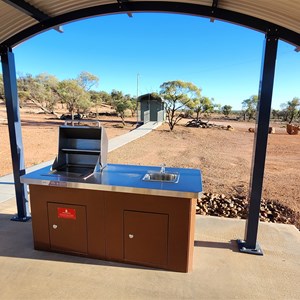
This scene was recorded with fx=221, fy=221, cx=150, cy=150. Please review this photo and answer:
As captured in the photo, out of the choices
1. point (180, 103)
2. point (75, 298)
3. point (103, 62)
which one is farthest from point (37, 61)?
point (75, 298)

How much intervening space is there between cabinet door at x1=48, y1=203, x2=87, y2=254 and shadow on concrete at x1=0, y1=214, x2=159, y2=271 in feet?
0.30

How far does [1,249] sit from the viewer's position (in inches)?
103

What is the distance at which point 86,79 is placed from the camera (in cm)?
2916

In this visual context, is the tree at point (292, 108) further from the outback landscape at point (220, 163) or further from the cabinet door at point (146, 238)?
the cabinet door at point (146, 238)

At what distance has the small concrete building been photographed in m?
21.1

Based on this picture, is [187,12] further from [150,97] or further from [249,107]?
[249,107]

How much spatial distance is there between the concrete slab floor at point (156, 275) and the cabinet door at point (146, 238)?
11 cm

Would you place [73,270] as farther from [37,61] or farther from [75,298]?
[37,61]

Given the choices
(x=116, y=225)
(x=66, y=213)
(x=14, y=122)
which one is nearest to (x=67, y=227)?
(x=66, y=213)

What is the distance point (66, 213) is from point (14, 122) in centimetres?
157

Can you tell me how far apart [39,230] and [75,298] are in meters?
0.97

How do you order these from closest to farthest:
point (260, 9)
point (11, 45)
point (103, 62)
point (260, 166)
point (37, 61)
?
point (260, 9), point (260, 166), point (11, 45), point (37, 61), point (103, 62)

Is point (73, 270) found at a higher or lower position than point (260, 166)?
lower

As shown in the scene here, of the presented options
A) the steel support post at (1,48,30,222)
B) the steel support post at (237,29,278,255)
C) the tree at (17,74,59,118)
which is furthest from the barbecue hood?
the tree at (17,74,59,118)
